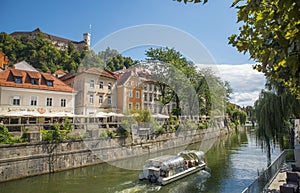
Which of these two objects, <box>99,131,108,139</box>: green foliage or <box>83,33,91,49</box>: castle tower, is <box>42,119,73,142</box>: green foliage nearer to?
<box>99,131,108,139</box>: green foliage

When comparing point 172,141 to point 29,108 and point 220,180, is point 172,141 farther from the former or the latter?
point 29,108

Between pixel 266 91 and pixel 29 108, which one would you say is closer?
pixel 266 91

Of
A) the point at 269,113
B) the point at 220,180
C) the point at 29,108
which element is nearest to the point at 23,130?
the point at 29,108

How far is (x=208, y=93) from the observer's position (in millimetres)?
36625

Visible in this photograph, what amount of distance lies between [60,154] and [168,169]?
6808 millimetres

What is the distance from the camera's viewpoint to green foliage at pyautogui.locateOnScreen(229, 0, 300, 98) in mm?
1612

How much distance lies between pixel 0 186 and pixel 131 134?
34.7 feet

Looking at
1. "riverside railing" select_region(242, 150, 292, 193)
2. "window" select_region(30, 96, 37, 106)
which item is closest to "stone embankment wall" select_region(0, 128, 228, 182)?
"window" select_region(30, 96, 37, 106)

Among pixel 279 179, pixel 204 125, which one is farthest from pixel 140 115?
pixel 204 125

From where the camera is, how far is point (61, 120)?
825 inches

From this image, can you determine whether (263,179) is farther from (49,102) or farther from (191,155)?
(49,102)

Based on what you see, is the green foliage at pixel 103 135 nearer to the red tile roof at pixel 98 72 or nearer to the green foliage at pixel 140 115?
the green foliage at pixel 140 115

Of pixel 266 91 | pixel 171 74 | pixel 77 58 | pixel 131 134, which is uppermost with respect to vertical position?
pixel 77 58

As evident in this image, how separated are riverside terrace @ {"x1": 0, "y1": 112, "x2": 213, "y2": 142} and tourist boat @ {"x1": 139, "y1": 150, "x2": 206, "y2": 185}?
610cm
